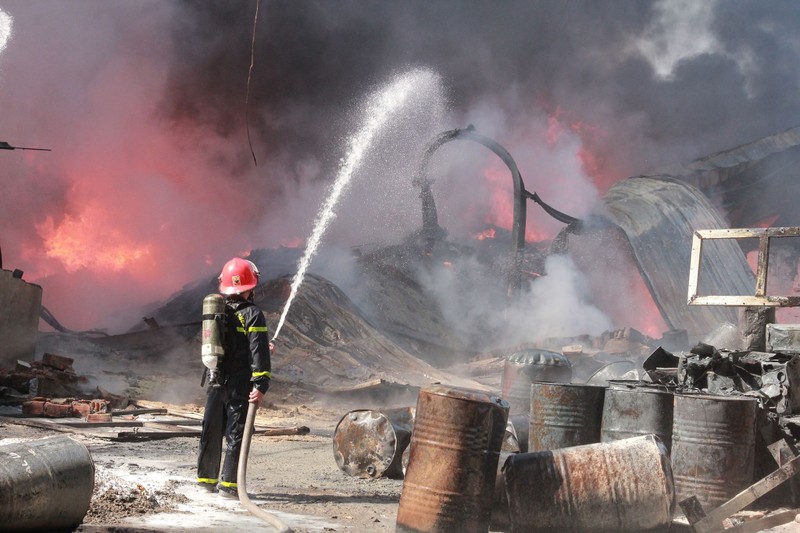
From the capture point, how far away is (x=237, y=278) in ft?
21.4

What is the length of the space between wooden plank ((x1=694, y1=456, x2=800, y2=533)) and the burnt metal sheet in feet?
41.1

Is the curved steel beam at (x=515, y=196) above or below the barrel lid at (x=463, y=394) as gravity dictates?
above

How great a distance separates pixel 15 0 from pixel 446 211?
685 inches

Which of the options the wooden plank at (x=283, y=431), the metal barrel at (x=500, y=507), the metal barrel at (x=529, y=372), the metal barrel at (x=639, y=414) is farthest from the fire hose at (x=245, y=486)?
the metal barrel at (x=529, y=372)

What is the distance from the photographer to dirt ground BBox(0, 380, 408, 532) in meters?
4.86

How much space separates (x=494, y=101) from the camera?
33.8 m

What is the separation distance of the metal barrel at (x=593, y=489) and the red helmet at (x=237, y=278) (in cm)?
269

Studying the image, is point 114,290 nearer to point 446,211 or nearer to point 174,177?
point 174,177

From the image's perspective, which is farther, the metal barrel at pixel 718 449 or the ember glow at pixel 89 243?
the ember glow at pixel 89 243

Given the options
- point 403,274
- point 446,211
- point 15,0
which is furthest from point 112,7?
point 446,211

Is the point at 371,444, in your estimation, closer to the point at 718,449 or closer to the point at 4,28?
the point at 718,449

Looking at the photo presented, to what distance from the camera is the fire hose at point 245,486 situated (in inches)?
188

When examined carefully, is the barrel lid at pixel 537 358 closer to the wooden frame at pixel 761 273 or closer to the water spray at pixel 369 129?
the wooden frame at pixel 761 273

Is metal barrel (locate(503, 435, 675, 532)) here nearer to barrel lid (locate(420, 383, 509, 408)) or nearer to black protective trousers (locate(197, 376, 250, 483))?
barrel lid (locate(420, 383, 509, 408))
